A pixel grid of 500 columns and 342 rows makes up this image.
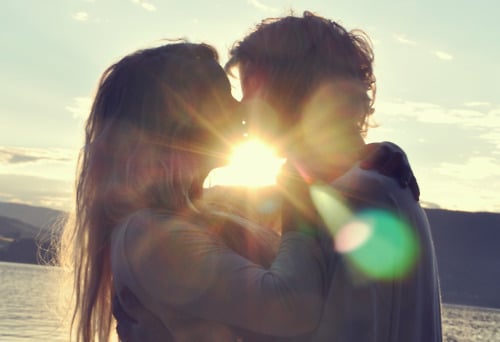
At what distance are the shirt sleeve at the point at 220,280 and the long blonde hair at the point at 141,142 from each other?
288 mm

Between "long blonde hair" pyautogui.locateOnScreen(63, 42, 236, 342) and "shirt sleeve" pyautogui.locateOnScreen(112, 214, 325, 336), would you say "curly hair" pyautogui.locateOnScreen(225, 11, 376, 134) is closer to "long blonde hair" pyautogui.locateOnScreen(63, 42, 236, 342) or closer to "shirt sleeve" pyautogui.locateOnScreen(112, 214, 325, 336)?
"long blonde hair" pyautogui.locateOnScreen(63, 42, 236, 342)

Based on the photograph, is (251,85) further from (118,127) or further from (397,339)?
(397,339)

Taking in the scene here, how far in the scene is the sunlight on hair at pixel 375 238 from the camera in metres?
3.40

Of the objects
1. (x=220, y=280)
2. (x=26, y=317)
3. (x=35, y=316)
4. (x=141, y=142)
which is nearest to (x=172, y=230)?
(x=220, y=280)

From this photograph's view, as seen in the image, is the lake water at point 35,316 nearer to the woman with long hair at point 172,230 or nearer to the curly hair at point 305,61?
the woman with long hair at point 172,230

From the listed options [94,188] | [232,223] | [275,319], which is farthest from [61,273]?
[275,319]

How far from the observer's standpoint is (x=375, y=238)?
11.3ft

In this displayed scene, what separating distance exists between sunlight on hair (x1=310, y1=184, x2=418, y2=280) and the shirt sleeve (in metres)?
0.16

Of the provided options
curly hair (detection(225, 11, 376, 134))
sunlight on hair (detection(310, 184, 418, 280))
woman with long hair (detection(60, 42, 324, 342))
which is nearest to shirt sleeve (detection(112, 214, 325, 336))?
woman with long hair (detection(60, 42, 324, 342))

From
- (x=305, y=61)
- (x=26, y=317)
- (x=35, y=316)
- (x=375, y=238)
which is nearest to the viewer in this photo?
(x=375, y=238)

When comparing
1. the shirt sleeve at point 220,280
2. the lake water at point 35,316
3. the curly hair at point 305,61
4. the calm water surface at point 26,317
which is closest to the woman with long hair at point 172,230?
the shirt sleeve at point 220,280

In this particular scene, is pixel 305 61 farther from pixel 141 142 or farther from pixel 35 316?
pixel 35 316

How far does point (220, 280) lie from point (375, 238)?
0.72 m

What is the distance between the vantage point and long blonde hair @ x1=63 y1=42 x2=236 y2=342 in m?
3.71
